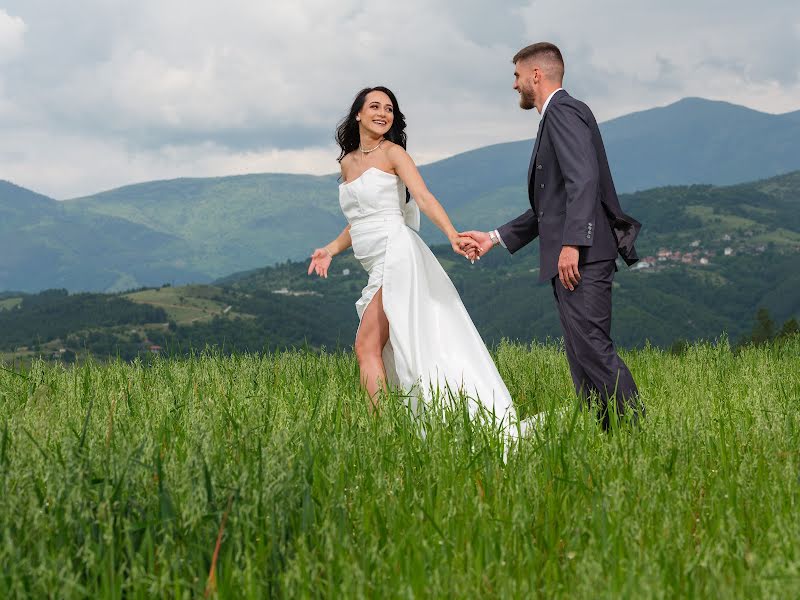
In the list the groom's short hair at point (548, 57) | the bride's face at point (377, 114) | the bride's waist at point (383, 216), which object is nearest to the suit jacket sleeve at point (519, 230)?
the bride's waist at point (383, 216)

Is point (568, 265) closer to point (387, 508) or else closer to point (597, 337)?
point (597, 337)

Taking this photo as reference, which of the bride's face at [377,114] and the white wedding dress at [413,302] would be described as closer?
the white wedding dress at [413,302]

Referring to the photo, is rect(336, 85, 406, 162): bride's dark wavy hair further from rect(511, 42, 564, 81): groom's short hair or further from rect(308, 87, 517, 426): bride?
rect(511, 42, 564, 81): groom's short hair

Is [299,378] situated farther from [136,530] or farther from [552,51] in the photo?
[136,530]

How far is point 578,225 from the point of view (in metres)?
6.26

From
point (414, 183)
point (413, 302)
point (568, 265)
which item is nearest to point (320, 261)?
point (413, 302)

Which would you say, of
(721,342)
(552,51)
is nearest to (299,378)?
(552,51)

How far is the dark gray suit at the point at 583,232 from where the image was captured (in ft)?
20.7

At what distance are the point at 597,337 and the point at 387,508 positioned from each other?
3.23 metres

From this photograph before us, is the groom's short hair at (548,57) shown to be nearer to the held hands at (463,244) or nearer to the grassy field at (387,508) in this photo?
the held hands at (463,244)

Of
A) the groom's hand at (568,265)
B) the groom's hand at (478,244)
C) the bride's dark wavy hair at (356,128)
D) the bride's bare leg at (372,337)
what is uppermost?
the bride's dark wavy hair at (356,128)

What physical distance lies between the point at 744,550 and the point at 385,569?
1.63 meters

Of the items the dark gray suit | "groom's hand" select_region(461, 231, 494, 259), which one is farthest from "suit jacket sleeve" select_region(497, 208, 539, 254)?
the dark gray suit

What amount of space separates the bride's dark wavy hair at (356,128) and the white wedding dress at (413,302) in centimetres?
44
